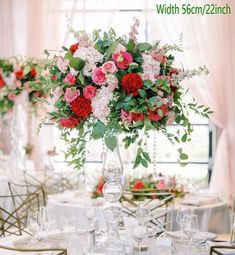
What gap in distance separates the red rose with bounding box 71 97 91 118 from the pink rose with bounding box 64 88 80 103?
0.05 feet

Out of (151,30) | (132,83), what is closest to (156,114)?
(132,83)

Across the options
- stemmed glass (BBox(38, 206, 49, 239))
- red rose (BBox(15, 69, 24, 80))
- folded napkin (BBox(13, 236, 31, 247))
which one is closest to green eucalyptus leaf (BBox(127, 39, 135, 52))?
stemmed glass (BBox(38, 206, 49, 239))

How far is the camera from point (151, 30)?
7465 mm

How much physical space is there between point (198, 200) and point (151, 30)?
266 cm

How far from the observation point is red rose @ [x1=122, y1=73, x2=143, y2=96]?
3.05 m

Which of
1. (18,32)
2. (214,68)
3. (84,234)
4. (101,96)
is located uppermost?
(18,32)

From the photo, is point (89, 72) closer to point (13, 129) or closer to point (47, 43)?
point (13, 129)

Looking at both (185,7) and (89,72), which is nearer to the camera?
(89,72)

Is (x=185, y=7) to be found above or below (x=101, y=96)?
above

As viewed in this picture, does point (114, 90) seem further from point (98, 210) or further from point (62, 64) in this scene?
point (98, 210)

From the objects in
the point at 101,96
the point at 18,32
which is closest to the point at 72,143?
the point at 101,96

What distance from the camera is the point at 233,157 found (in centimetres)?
714

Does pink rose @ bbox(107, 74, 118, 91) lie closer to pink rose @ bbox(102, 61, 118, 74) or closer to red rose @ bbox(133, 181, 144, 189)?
pink rose @ bbox(102, 61, 118, 74)

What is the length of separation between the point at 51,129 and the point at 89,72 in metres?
4.56
